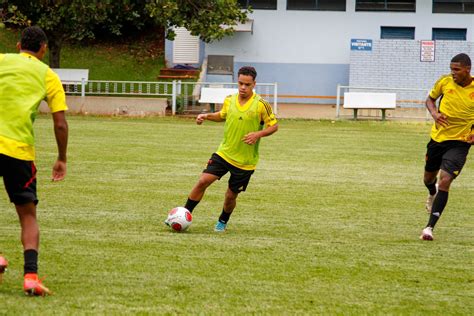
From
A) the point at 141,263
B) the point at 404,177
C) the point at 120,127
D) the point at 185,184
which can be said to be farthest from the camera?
the point at 120,127

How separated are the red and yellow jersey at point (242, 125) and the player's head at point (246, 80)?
11 centimetres

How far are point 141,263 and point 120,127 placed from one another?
1914cm

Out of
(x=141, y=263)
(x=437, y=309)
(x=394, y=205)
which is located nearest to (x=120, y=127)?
(x=394, y=205)

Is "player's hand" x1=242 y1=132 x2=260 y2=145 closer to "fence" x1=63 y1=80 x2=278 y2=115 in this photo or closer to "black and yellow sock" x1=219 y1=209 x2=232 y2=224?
"black and yellow sock" x1=219 y1=209 x2=232 y2=224

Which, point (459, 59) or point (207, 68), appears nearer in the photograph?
point (459, 59)

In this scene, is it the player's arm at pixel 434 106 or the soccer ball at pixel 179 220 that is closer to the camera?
the soccer ball at pixel 179 220

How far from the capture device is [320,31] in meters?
39.9

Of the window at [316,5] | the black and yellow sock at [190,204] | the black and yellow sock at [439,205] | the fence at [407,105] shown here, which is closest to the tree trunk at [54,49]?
the window at [316,5]

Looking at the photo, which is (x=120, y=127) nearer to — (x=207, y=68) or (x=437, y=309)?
(x=207, y=68)

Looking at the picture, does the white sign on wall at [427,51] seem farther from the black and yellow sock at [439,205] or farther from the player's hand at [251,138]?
the player's hand at [251,138]

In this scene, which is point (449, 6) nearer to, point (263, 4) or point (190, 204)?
point (263, 4)

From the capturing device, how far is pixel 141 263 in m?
8.55

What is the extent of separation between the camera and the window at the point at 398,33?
4034 cm

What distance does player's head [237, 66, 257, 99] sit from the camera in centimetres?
1048
